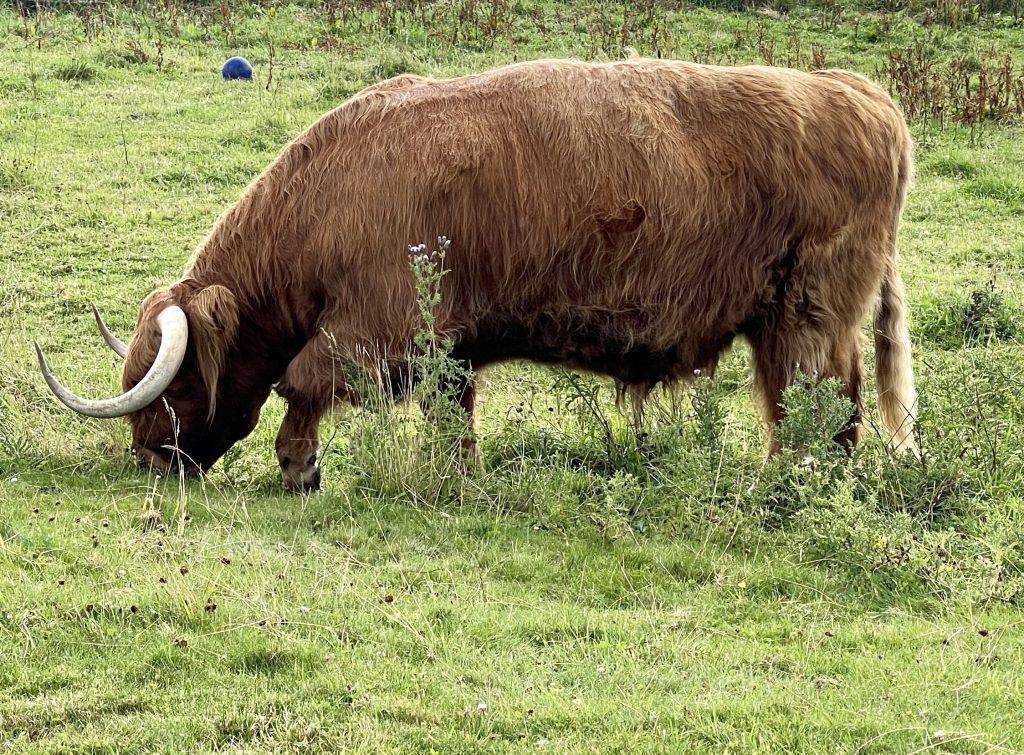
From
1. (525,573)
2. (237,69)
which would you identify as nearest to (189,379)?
(525,573)

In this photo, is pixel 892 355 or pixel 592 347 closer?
pixel 592 347

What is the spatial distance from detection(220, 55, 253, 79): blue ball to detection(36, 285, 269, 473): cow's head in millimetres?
7639

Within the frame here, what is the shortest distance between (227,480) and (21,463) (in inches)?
35.0

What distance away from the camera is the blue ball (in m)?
12.8

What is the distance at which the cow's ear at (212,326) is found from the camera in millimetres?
5496

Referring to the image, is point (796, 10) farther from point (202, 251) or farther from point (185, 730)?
point (185, 730)

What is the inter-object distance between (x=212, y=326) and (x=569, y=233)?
1.63 metres

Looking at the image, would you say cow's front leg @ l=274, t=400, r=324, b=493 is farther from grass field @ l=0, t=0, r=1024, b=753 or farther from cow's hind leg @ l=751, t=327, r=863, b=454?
cow's hind leg @ l=751, t=327, r=863, b=454

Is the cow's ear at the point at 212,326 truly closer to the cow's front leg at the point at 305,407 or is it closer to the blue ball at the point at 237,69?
the cow's front leg at the point at 305,407

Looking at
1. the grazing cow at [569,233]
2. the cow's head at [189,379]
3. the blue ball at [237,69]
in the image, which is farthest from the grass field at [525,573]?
the blue ball at [237,69]

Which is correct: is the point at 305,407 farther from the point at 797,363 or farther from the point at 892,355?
the point at 892,355

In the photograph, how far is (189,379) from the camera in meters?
5.63

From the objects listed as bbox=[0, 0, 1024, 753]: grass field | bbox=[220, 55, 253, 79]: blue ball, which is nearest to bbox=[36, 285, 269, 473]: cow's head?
bbox=[0, 0, 1024, 753]: grass field

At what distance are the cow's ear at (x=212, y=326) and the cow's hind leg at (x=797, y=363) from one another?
235 cm
